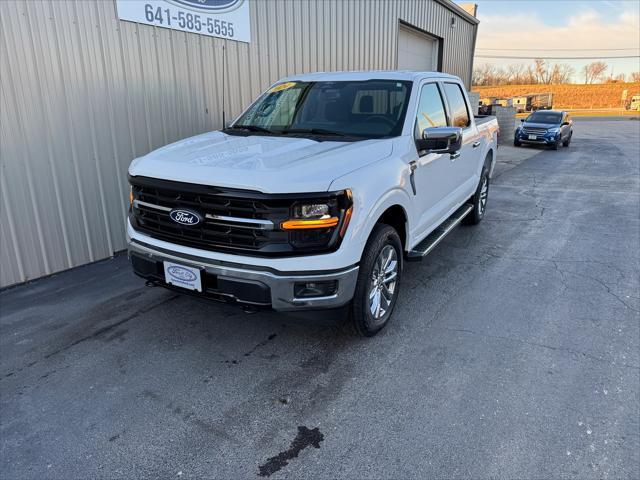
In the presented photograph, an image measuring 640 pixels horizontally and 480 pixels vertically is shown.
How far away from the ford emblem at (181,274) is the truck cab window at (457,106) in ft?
11.5

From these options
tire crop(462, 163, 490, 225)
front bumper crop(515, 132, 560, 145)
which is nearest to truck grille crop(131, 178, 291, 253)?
tire crop(462, 163, 490, 225)

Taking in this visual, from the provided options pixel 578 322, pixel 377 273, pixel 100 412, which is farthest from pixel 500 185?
pixel 100 412

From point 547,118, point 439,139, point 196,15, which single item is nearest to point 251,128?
point 439,139

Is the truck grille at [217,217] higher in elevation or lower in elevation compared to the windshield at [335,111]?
lower

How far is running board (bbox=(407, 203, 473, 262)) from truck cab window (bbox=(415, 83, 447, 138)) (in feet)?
3.35

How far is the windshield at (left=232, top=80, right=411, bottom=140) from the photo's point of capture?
4.20 metres

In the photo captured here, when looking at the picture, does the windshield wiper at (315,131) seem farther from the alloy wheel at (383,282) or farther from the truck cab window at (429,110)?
the alloy wheel at (383,282)

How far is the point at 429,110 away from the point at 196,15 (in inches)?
145

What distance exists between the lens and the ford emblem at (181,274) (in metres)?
3.23

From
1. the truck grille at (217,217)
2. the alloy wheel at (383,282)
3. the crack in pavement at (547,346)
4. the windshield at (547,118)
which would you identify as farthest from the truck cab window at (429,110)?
the windshield at (547,118)

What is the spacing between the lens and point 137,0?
5586 millimetres

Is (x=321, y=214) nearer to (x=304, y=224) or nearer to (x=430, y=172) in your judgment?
(x=304, y=224)

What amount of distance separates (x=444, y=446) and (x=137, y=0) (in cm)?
574

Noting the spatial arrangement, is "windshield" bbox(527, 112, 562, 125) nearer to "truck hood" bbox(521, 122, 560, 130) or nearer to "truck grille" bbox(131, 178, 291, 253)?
"truck hood" bbox(521, 122, 560, 130)
